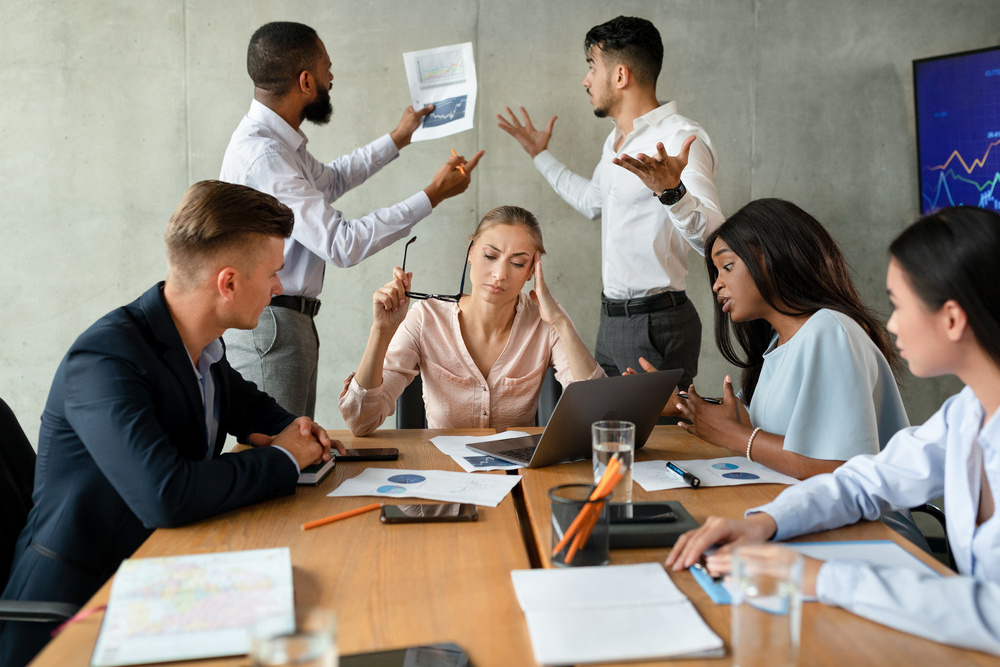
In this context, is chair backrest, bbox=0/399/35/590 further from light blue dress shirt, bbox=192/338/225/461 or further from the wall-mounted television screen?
the wall-mounted television screen

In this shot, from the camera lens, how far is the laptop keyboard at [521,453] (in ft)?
6.02

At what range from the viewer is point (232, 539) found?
4.38 ft

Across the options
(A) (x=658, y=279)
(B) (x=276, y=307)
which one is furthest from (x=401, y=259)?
(A) (x=658, y=279)

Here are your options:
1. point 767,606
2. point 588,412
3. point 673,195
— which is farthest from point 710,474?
point 673,195

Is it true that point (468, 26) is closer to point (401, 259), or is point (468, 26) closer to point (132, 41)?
point (401, 259)

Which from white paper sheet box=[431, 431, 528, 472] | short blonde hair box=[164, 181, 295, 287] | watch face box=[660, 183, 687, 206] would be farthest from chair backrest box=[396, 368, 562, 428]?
short blonde hair box=[164, 181, 295, 287]

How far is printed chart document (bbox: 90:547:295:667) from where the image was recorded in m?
0.93

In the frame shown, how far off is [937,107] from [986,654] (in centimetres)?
330

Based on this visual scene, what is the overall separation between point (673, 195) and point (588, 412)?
1.23 meters

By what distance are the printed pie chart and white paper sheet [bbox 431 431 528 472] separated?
0.13 metres

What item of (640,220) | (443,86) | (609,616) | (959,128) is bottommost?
(609,616)

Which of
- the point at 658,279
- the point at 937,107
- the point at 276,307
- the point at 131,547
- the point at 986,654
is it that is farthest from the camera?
the point at 937,107

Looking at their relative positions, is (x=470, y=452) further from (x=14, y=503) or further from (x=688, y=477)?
(x=14, y=503)

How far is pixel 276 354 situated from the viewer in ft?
9.23
